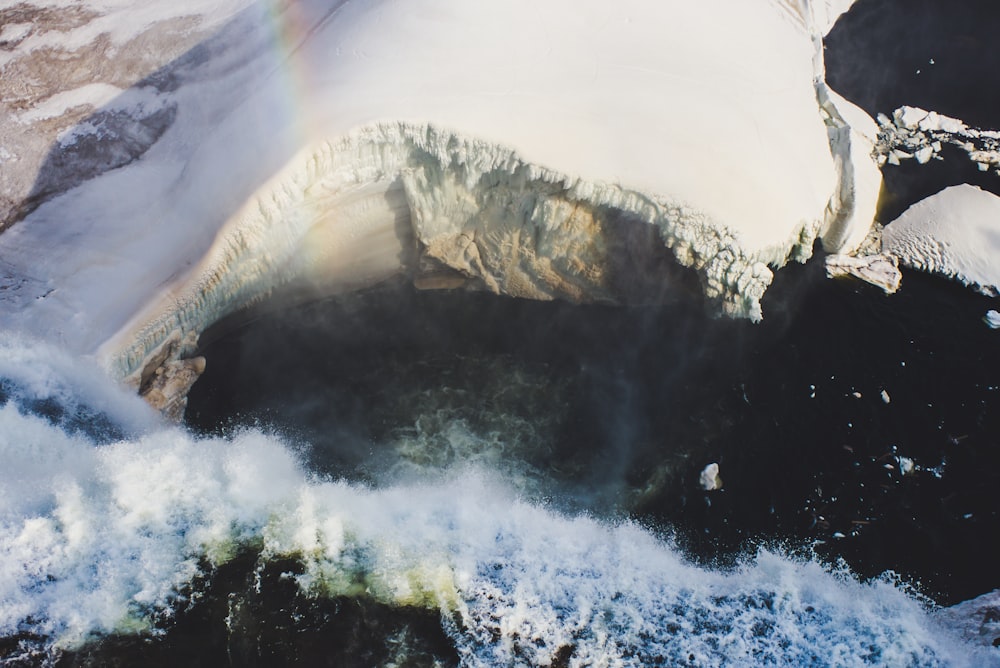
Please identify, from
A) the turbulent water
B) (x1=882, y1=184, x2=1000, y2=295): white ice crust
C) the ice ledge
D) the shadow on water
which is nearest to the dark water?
the turbulent water

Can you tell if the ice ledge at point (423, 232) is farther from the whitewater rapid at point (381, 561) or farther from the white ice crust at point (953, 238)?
the white ice crust at point (953, 238)

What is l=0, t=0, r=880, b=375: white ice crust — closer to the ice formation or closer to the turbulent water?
the turbulent water

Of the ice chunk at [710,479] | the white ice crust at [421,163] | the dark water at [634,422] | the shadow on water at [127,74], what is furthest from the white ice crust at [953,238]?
the shadow on water at [127,74]

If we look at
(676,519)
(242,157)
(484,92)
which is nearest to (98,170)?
(242,157)

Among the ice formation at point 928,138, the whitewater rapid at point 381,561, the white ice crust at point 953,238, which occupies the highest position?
the ice formation at point 928,138

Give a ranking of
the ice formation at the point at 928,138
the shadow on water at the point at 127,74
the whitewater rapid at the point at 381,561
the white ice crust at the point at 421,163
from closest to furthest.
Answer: the whitewater rapid at the point at 381,561
the white ice crust at the point at 421,163
the shadow on water at the point at 127,74
the ice formation at the point at 928,138
